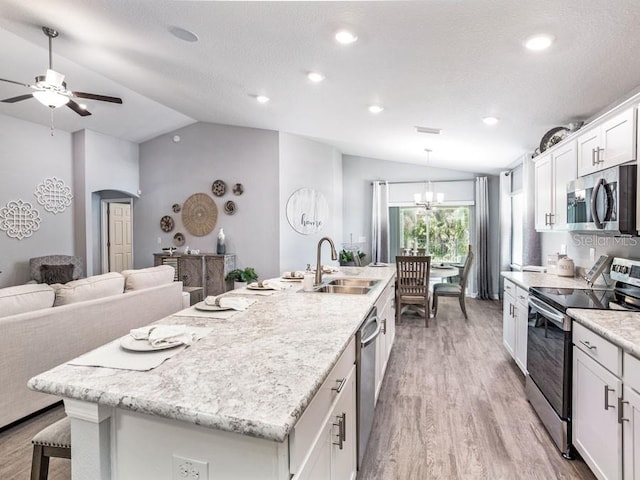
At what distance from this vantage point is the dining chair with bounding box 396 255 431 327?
16.3 feet

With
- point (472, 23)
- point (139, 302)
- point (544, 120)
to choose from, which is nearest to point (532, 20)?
point (472, 23)

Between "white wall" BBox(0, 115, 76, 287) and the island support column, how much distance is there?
18.8 ft

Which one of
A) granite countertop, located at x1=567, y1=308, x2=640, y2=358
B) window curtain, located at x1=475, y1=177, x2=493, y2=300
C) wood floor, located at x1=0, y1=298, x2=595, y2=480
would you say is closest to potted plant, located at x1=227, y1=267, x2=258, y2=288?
wood floor, located at x1=0, y1=298, x2=595, y2=480

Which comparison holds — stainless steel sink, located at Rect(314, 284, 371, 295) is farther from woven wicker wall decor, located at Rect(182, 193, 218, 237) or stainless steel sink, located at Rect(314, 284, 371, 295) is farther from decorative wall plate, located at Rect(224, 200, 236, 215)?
woven wicker wall decor, located at Rect(182, 193, 218, 237)

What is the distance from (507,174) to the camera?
642 cm

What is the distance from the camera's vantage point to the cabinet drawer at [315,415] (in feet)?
3.12

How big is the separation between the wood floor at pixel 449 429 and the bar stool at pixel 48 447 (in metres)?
0.65

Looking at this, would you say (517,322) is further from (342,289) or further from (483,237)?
(483,237)

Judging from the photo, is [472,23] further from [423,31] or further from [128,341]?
[128,341]

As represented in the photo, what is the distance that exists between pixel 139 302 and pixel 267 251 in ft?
9.97

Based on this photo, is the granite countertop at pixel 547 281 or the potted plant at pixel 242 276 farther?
the potted plant at pixel 242 276

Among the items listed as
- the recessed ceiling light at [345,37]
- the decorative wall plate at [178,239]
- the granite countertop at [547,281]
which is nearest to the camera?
the recessed ceiling light at [345,37]

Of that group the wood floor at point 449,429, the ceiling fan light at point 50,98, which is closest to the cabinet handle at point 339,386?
the wood floor at point 449,429

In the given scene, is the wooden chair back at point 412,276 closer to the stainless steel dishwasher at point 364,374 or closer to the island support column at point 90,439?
the stainless steel dishwasher at point 364,374
